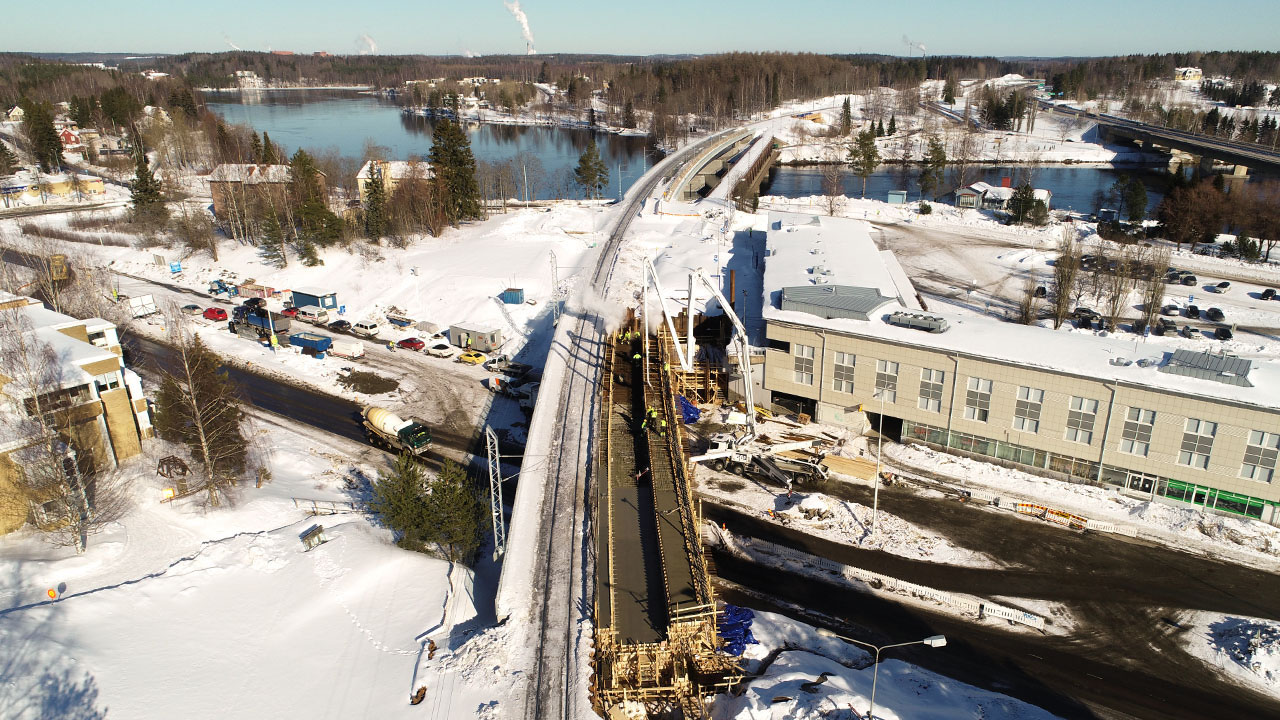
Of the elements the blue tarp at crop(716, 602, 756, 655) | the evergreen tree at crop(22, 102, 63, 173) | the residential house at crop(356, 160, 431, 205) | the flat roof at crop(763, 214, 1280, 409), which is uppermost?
the evergreen tree at crop(22, 102, 63, 173)

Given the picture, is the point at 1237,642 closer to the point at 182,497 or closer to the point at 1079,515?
the point at 1079,515

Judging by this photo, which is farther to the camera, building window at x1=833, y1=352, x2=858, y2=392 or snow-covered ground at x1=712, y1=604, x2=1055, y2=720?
building window at x1=833, y1=352, x2=858, y2=392

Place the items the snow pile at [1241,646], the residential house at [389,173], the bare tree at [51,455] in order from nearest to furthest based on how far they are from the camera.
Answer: the snow pile at [1241,646]
the bare tree at [51,455]
the residential house at [389,173]

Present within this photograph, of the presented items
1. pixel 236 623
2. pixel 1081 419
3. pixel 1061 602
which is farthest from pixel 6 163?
pixel 1061 602

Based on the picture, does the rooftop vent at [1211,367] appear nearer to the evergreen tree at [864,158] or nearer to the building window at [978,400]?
the building window at [978,400]

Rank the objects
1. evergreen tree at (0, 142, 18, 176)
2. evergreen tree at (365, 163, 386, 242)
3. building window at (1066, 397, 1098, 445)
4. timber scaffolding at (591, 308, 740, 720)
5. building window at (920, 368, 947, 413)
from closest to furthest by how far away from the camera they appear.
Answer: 1. timber scaffolding at (591, 308, 740, 720)
2. building window at (1066, 397, 1098, 445)
3. building window at (920, 368, 947, 413)
4. evergreen tree at (365, 163, 386, 242)
5. evergreen tree at (0, 142, 18, 176)

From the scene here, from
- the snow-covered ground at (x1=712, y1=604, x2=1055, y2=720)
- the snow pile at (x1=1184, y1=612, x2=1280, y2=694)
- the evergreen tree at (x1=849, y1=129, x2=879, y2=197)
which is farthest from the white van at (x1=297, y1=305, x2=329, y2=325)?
the evergreen tree at (x1=849, y1=129, x2=879, y2=197)

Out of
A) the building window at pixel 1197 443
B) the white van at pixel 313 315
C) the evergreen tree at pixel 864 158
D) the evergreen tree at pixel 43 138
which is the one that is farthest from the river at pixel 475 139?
the building window at pixel 1197 443

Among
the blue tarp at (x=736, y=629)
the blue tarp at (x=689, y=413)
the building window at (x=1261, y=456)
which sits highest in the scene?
the building window at (x=1261, y=456)

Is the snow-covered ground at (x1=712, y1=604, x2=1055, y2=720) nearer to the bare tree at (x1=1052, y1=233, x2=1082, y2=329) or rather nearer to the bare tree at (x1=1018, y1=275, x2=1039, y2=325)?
the bare tree at (x1=1018, y1=275, x2=1039, y2=325)
